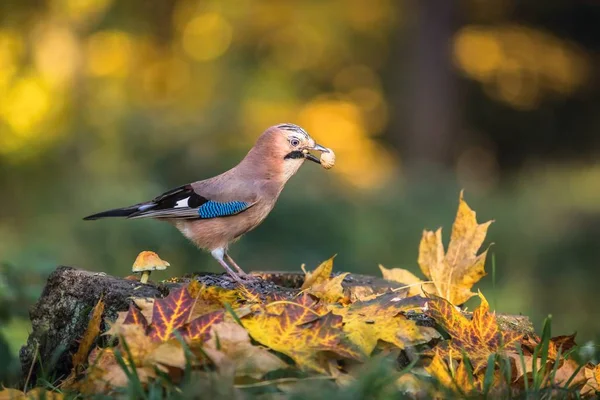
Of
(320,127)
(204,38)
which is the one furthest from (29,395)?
(204,38)

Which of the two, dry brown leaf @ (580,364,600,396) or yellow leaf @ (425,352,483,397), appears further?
A: dry brown leaf @ (580,364,600,396)

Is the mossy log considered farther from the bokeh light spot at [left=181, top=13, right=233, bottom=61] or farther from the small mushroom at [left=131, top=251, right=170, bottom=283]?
the bokeh light spot at [left=181, top=13, right=233, bottom=61]

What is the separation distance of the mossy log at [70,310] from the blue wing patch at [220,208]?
0.85 m

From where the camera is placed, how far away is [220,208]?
181 inches

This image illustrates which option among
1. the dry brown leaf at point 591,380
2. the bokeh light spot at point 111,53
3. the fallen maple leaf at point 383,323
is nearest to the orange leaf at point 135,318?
the fallen maple leaf at point 383,323

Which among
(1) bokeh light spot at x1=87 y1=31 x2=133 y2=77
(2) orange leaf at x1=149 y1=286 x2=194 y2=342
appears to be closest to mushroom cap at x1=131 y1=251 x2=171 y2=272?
(2) orange leaf at x1=149 y1=286 x2=194 y2=342

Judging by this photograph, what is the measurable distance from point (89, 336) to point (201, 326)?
40 cm

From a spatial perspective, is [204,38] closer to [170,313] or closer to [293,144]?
[293,144]

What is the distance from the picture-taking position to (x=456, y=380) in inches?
114

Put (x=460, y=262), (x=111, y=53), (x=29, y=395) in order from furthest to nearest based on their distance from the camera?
1. (x=111, y=53)
2. (x=460, y=262)
3. (x=29, y=395)

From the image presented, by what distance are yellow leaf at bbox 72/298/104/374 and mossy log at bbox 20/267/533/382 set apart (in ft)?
0.27

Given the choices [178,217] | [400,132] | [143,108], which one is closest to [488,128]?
[400,132]

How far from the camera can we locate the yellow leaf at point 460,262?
12.5ft

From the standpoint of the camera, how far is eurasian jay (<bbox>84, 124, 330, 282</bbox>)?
4.59 m
